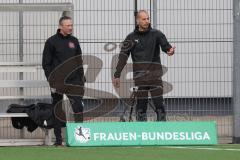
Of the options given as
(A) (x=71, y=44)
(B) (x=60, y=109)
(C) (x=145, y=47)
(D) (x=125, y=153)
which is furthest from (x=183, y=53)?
(D) (x=125, y=153)

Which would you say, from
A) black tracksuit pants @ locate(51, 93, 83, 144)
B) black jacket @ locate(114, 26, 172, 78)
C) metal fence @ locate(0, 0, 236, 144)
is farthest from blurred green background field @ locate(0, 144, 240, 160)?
metal fence @ locate(0, 0, 236, 144)

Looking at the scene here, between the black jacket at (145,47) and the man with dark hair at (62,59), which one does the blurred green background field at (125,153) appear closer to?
the man with dark hair at (62,59)

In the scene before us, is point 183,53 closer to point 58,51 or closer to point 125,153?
point 58,51

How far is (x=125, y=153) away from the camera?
12.3 metres

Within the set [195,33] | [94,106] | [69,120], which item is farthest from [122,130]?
[195,33]

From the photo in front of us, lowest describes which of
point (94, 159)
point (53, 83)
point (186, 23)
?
point (94, 159)

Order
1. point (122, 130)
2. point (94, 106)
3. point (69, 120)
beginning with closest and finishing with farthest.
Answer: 1. point (122, 130)
2. point (69, 120)
3. point (94, 106)

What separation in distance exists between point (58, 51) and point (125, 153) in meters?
2.62

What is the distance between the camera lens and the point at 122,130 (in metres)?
13.8

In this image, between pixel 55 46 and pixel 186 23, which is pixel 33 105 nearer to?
pixel 55 46

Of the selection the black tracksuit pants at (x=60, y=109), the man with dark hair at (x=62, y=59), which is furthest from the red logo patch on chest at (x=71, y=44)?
the black tracksuit pants at (x=60, y=109)

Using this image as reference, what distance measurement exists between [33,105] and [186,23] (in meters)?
3.50

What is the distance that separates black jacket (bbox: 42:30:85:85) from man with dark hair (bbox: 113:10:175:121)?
884 millimetres

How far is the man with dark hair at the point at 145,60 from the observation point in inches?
566
